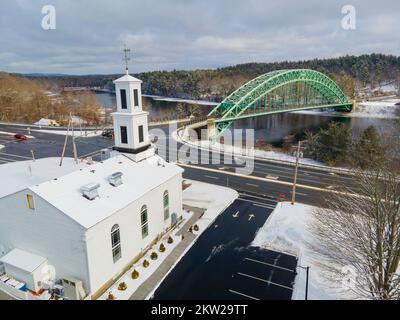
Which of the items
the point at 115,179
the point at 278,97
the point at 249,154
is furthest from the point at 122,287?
the point at 278,97

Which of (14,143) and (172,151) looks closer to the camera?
(172,151)

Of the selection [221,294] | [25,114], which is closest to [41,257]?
[221,294]

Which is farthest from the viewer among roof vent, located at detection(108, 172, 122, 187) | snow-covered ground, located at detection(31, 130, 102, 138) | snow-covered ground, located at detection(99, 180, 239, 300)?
snow-covered ground, located at detection(31, 130, 102, 138)

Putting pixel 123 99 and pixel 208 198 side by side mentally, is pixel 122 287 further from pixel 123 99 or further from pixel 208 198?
pixel 208 198

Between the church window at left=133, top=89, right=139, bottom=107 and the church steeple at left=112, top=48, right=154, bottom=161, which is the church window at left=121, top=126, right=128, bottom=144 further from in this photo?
the church window at left=133, top=89, right=139, bottom=107

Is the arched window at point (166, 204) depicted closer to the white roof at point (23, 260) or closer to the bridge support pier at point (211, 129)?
the white roof at point (23, 260)

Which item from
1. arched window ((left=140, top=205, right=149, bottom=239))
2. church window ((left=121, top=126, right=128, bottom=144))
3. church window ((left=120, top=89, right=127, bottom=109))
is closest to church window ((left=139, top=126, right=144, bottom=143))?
church window ((left=121, top=126, right=128, bottom=144))

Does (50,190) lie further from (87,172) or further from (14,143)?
(14,143)
